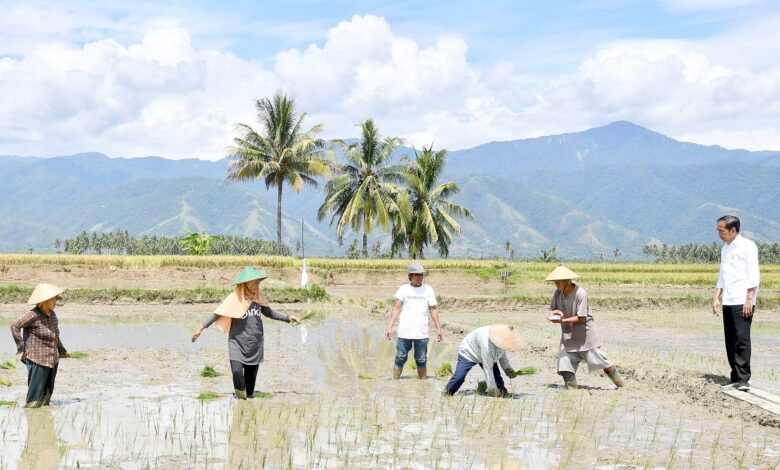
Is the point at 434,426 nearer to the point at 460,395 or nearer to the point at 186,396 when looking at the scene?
the point at 460,395

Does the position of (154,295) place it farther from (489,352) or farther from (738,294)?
(738,294)

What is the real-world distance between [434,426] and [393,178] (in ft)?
122

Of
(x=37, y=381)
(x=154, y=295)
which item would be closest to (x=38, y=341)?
(x=37, y=381)

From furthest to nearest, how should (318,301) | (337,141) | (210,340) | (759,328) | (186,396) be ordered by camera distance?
(337,141), (318,301), (759,328), (210,340), (186,396)

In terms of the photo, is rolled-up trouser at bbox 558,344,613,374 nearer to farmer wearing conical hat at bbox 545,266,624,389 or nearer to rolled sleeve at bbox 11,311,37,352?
farmer wearing conical hat at bbox 545,266,624,389

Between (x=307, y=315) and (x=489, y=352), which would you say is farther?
(x=307, y=315)

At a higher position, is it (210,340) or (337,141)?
(337,141)

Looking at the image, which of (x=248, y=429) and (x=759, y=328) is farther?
(x=759, y=328)

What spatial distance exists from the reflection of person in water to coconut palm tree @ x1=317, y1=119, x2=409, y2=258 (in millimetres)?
33610

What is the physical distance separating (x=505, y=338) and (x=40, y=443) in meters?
4.88

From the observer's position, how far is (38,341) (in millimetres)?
8641

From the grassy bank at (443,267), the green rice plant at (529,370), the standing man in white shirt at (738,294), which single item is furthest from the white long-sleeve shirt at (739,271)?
the grassy bank at (443,267)

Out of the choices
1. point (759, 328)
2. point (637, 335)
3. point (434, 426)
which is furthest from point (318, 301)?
point (434, 426)

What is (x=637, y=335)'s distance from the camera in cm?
1834
